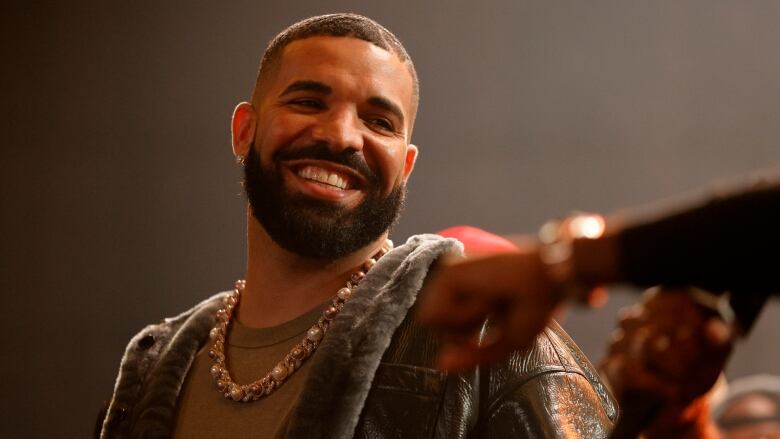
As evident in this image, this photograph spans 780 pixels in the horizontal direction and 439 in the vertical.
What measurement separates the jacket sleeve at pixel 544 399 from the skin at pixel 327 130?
1.26ft

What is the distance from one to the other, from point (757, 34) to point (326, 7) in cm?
139

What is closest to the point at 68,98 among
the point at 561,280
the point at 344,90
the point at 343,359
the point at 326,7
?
the point at 326,7

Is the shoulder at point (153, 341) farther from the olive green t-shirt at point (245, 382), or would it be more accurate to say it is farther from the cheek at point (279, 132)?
the cheek at point (279, 132)

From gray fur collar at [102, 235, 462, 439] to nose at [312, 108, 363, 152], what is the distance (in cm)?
20

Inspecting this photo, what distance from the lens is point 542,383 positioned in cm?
129

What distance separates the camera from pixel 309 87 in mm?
1554

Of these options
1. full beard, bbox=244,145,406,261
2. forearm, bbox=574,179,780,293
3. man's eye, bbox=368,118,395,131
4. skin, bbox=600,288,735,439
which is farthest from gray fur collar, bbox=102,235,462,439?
forearm, bbox=574,179,780,293

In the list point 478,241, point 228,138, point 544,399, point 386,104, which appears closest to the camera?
point 544,399

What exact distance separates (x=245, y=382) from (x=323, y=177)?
370mm

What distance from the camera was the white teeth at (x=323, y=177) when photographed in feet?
5.03

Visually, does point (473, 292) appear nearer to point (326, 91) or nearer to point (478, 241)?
point (326, 91)

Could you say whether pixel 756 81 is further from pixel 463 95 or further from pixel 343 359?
pixel 343 359

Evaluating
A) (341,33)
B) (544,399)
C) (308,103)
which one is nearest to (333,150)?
(308,103)

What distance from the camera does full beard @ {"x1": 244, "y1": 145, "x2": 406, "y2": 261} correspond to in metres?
1.53
